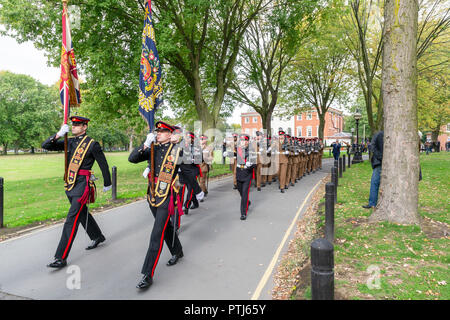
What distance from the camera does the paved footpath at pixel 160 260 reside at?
3.71 metres

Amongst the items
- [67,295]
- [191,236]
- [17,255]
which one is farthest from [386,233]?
[17,255]

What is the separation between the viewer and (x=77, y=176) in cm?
473

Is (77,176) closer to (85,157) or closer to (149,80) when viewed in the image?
(85,157)

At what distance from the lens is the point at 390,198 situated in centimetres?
565

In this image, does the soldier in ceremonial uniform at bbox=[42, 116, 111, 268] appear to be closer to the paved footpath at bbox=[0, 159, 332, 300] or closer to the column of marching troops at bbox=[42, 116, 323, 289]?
the column of marching troops at bbox=[42, 116, 323, 289]

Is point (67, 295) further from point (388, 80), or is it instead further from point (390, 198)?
point (388, 80)

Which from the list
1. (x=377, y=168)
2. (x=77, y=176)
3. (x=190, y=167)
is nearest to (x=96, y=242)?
(x=77, y=176)

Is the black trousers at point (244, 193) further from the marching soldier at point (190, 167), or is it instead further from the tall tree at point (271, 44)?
the tall tree at point (271, 44)

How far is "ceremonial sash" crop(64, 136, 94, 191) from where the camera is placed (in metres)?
4.71

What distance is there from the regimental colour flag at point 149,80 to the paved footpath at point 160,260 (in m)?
2.23

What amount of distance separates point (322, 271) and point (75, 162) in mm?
4024

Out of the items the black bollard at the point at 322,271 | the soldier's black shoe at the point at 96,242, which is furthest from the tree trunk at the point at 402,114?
the soldier's black shoe at the point at 96,242

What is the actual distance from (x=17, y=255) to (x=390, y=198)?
682 cm

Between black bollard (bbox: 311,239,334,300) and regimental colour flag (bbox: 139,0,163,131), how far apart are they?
121 inches
